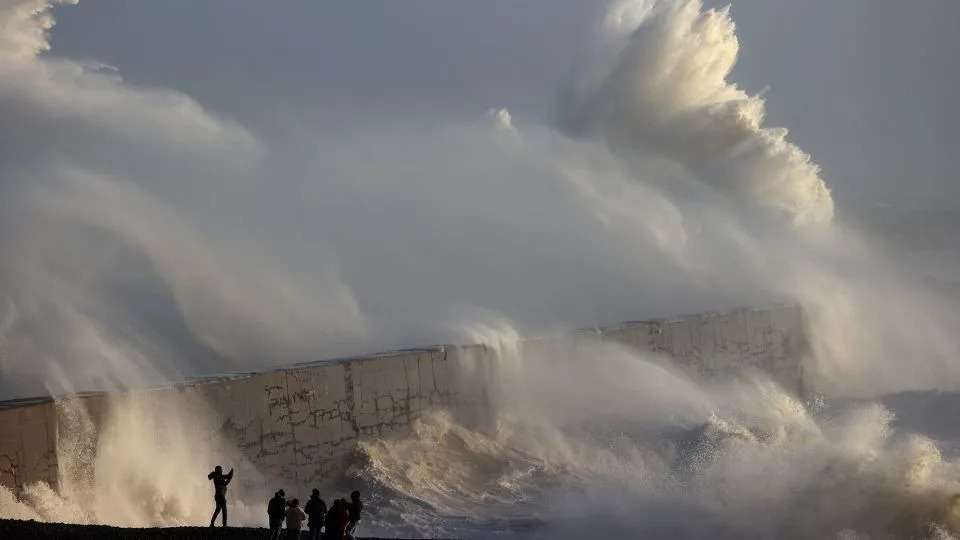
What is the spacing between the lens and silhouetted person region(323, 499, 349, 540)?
8.32 m

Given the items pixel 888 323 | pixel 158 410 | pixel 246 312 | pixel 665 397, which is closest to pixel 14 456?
pixel 158 410

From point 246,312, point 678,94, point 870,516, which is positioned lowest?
point 870,516

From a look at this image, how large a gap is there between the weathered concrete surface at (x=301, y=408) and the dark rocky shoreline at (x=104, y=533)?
1.24 meters

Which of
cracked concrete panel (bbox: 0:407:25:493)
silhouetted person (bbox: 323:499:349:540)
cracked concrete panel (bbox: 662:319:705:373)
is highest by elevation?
cracked concrete panel (bbox: 662:319:705:373)

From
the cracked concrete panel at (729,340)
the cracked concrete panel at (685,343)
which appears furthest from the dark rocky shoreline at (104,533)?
the cracked concrete panel at (729,340)

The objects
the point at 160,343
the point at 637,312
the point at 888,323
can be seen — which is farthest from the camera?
the point at 888,323

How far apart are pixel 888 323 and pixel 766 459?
17.1 m


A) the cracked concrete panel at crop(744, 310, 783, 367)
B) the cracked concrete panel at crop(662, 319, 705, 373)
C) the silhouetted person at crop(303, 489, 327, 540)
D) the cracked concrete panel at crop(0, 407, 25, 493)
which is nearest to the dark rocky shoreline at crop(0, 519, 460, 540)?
the silhouetted person at crop(303, 489, 327, 540)

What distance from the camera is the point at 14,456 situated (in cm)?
998

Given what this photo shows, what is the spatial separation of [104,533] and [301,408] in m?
4.44

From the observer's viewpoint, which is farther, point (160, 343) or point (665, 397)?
point (665, 397)

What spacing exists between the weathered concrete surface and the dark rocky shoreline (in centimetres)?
124

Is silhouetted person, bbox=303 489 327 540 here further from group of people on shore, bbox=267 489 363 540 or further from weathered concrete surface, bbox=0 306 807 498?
weathered concrete surface, bbox=0 306 807 498

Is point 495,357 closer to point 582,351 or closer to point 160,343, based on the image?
point 582,351
